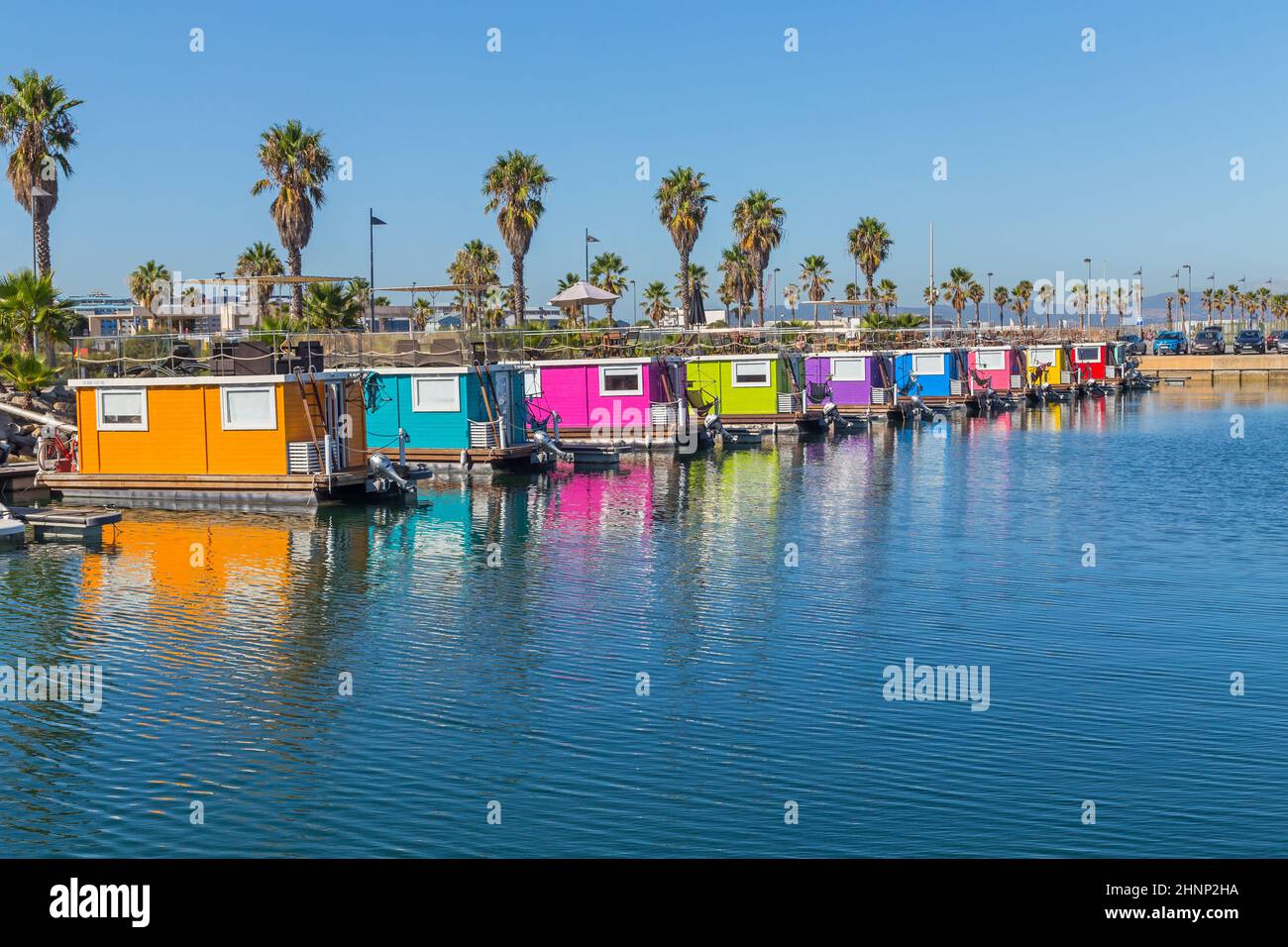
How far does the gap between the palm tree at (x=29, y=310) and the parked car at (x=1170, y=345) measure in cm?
9560

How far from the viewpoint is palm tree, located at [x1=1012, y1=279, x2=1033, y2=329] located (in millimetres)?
144125

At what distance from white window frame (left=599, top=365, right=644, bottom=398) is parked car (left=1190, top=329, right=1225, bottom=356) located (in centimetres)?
8315

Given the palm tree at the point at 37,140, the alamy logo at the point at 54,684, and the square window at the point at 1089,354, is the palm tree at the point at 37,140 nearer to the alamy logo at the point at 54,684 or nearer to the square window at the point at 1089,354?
the alamy logo at the point at 54,684

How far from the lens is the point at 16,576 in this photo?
83.9ft

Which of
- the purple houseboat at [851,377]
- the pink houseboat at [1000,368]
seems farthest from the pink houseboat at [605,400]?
the pink houseboat at [1000,368]

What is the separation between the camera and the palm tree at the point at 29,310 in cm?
4209

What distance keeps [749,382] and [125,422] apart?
25.9m

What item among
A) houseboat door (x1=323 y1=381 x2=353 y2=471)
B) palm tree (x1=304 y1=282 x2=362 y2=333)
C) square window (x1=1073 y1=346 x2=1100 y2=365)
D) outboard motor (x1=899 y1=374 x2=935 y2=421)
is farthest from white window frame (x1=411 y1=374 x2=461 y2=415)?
square window (x1=1073 y1=346 x2=1100 y2=365)

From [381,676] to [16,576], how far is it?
1131 centimetres

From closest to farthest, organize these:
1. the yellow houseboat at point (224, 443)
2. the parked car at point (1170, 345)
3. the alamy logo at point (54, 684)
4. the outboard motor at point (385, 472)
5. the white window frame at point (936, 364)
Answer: the alamy logo at point (54, 684) < the yellow houseboat at point (224, 443) < the outboard motor at point (385, 472) < the white window frame at point (936, 364) < the parked car at point (1170, 345)

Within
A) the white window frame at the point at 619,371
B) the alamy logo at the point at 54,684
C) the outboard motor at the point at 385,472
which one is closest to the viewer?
the alamy logo at the point at 54,684

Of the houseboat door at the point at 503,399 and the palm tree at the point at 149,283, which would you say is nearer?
the houseboat door at the point at 503,399

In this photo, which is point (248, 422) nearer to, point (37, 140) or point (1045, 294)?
point (37, 140)
